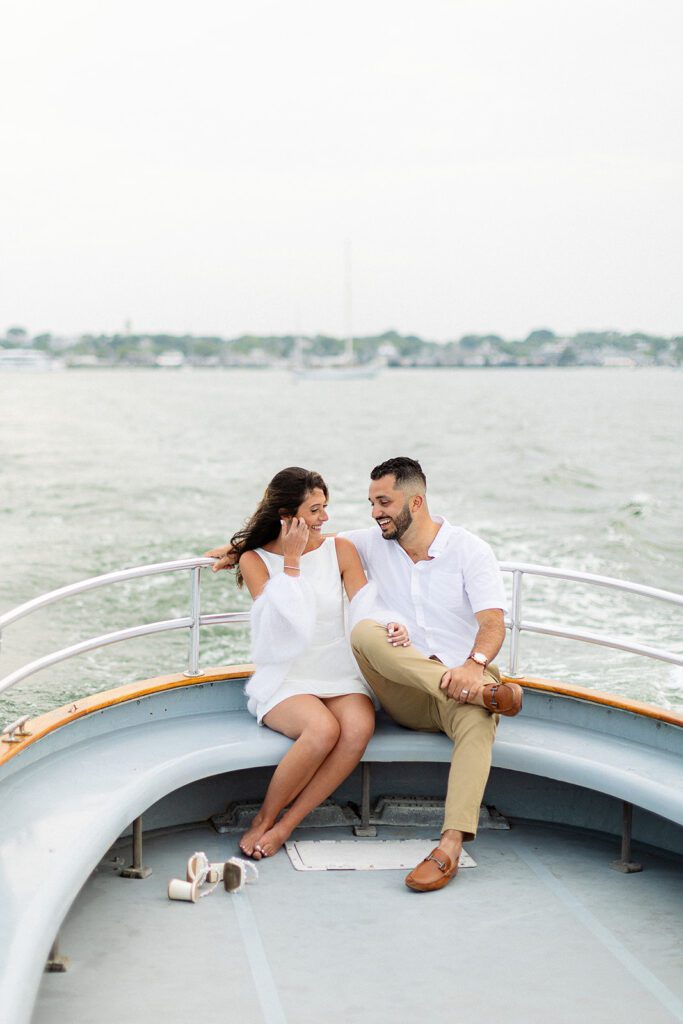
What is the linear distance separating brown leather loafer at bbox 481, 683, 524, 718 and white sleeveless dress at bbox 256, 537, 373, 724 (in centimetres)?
50

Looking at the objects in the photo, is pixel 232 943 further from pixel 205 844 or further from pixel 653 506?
pixel 653 506

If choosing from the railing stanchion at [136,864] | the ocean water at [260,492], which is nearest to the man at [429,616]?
the railing stanchion at [136,864]

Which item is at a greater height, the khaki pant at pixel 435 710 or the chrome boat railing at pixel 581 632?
the chrome boat railing at pixel 581 632

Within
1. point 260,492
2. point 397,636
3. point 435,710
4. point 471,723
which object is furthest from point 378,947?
point 260,492

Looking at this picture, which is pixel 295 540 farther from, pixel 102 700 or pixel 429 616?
pixel 102 700

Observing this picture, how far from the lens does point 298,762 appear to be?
135 inches

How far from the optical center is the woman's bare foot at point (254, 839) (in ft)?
11.2

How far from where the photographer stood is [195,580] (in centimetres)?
372

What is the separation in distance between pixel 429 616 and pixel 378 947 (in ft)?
3.78

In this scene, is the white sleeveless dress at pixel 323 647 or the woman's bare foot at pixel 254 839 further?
the white sleeveless dress at pixel 323 647

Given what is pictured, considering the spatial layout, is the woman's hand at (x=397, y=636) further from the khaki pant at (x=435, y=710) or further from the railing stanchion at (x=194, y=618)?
the railing stanchion at (x=194, y=618)

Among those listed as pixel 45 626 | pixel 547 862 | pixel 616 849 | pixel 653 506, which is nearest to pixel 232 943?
pixel 547 862

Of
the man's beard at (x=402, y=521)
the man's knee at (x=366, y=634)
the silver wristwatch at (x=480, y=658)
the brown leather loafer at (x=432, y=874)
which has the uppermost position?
the man's beard at (x=402, y=521)

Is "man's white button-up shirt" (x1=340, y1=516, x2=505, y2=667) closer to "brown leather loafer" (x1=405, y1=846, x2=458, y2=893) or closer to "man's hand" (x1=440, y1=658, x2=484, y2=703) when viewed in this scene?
"man's hand" (x1=440, y1=658, x2=484, y2=703)
